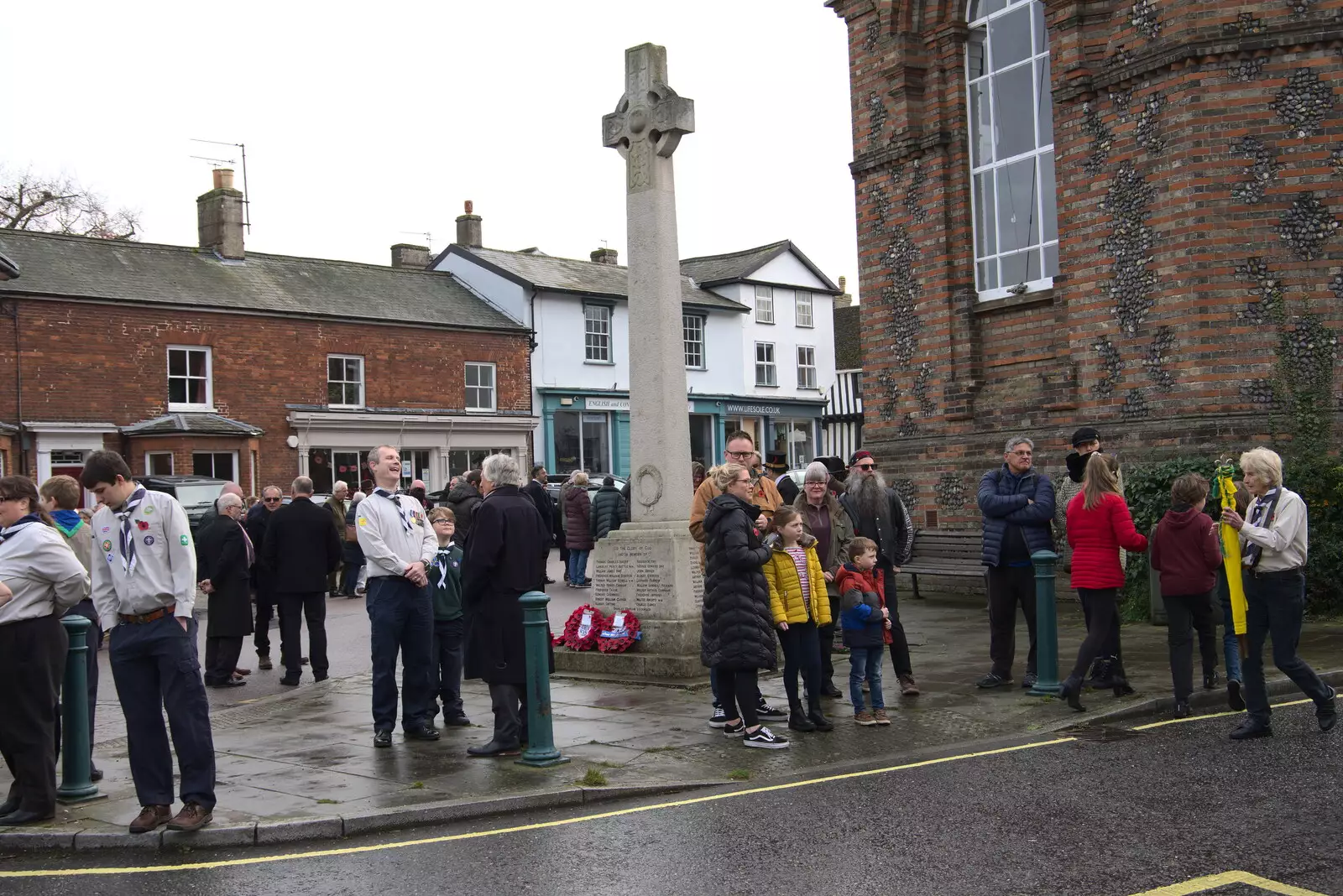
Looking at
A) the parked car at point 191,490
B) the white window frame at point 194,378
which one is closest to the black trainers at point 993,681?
the parked car at point 191,490

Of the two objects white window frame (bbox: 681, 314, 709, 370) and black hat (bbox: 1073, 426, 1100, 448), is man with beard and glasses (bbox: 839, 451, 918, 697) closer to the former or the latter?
black hat (bbox: 1073, 426, 1100, 448)

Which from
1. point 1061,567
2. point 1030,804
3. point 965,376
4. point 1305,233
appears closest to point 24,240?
point 965,376

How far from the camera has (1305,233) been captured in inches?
509

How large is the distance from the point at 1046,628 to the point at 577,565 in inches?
449

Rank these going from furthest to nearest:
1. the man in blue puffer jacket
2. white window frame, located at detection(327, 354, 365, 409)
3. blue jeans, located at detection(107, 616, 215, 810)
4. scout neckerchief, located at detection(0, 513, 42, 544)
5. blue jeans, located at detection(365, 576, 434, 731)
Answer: white window frame, located at detection(327, 354, 365, 409)
the man in blue puffer jacket
blue jeans, located at detection(365, 576, 434, 731)
scout neckerchief, located at detection(0, 513, 42, 544)
blue jeans, located at detection(107, 616, 215, 810)

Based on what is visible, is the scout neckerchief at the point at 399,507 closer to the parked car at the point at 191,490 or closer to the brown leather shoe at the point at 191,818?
the brown leather shoe at the point at 191,818

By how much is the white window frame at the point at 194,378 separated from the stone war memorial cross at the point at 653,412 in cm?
2206

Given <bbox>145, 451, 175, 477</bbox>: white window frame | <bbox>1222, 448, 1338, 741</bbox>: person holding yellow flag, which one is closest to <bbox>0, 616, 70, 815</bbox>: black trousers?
<bbox>1222, 448, 1338, 741</bbox>: person holding yellow flag

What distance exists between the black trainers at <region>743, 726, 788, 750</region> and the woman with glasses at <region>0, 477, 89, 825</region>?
402cm

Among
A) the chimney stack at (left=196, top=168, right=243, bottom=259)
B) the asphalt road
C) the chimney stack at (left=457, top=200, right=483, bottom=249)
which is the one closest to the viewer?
the asphalt road

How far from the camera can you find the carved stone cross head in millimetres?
11312

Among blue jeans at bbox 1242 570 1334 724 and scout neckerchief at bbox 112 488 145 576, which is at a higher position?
scout neckerchief at bbox 112 488 145 576

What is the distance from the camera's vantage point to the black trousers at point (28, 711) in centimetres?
684

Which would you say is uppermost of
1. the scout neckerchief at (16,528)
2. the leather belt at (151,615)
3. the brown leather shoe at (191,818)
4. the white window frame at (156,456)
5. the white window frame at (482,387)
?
the white window frame at (482,387)
